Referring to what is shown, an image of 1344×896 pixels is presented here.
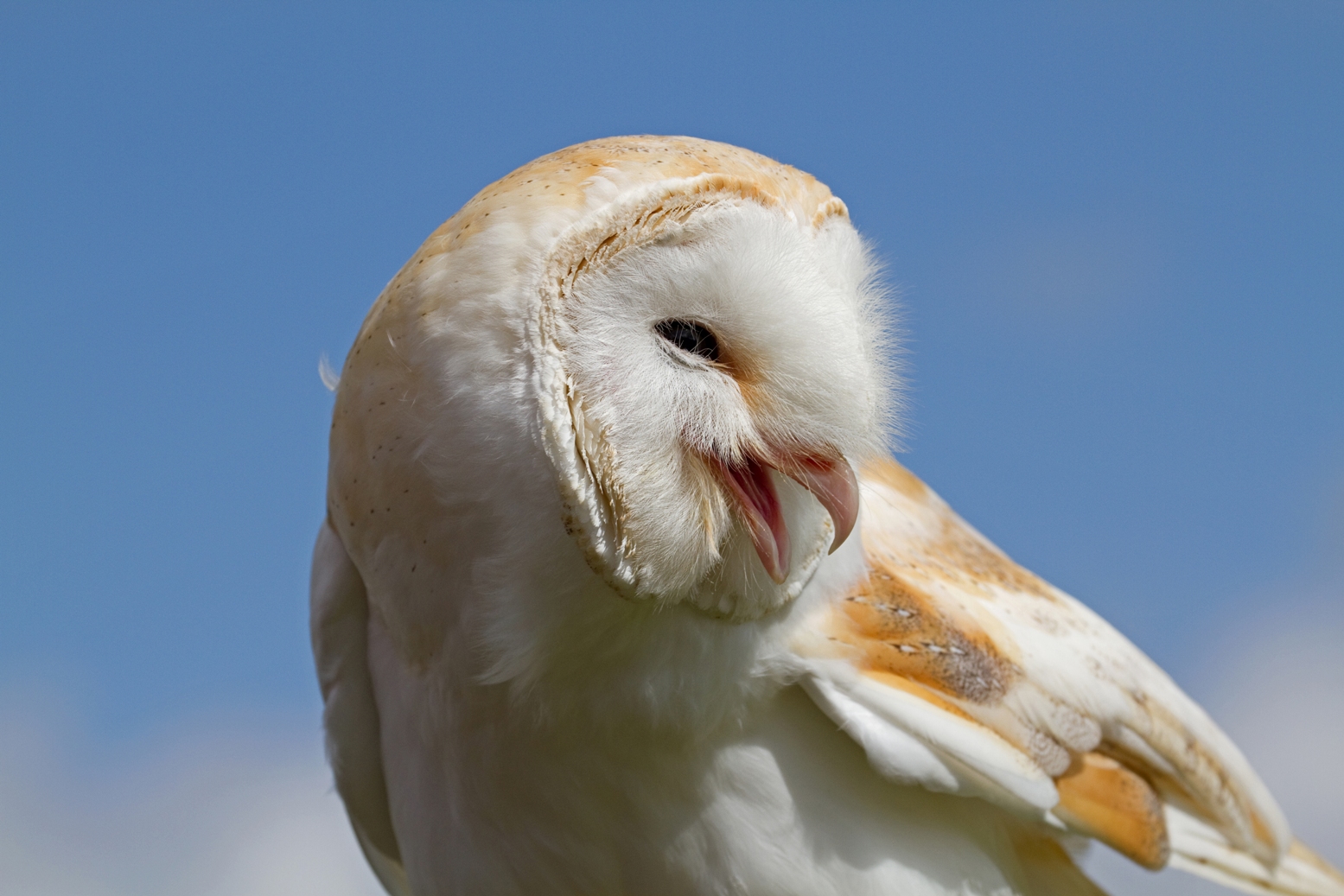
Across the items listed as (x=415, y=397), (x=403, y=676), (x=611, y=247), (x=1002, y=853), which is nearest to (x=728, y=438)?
(x=611, y=247)

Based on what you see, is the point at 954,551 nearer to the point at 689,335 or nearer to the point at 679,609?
the point at 679,609

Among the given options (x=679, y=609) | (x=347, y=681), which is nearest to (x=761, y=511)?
(x=679, y=609)

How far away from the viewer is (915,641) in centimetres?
150

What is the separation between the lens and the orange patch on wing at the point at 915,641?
1442 millimetres

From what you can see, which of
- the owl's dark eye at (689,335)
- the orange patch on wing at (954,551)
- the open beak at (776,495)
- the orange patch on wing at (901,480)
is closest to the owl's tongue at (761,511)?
the open beak at (776,495)

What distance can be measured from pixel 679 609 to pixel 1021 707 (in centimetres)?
61

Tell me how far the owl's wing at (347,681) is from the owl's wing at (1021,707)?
617 millimetres

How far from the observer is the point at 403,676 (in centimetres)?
149

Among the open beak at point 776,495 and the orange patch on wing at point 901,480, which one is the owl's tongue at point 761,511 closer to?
the open beak at point 776,495

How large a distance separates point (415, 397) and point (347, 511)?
22 centimetres

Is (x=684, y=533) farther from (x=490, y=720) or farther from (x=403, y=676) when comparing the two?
(x=403, y=676)

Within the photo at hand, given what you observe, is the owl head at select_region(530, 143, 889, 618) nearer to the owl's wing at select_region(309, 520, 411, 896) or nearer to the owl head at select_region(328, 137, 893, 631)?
the owl head at select_region(328, 137, 893, 631)

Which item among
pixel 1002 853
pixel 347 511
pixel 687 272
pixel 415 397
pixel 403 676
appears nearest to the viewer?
pixel 687 272

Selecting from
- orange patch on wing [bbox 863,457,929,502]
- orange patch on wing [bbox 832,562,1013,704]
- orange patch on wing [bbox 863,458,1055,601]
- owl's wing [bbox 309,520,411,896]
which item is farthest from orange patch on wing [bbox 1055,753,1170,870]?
owl's wing [bbox 309,520,411,896]
